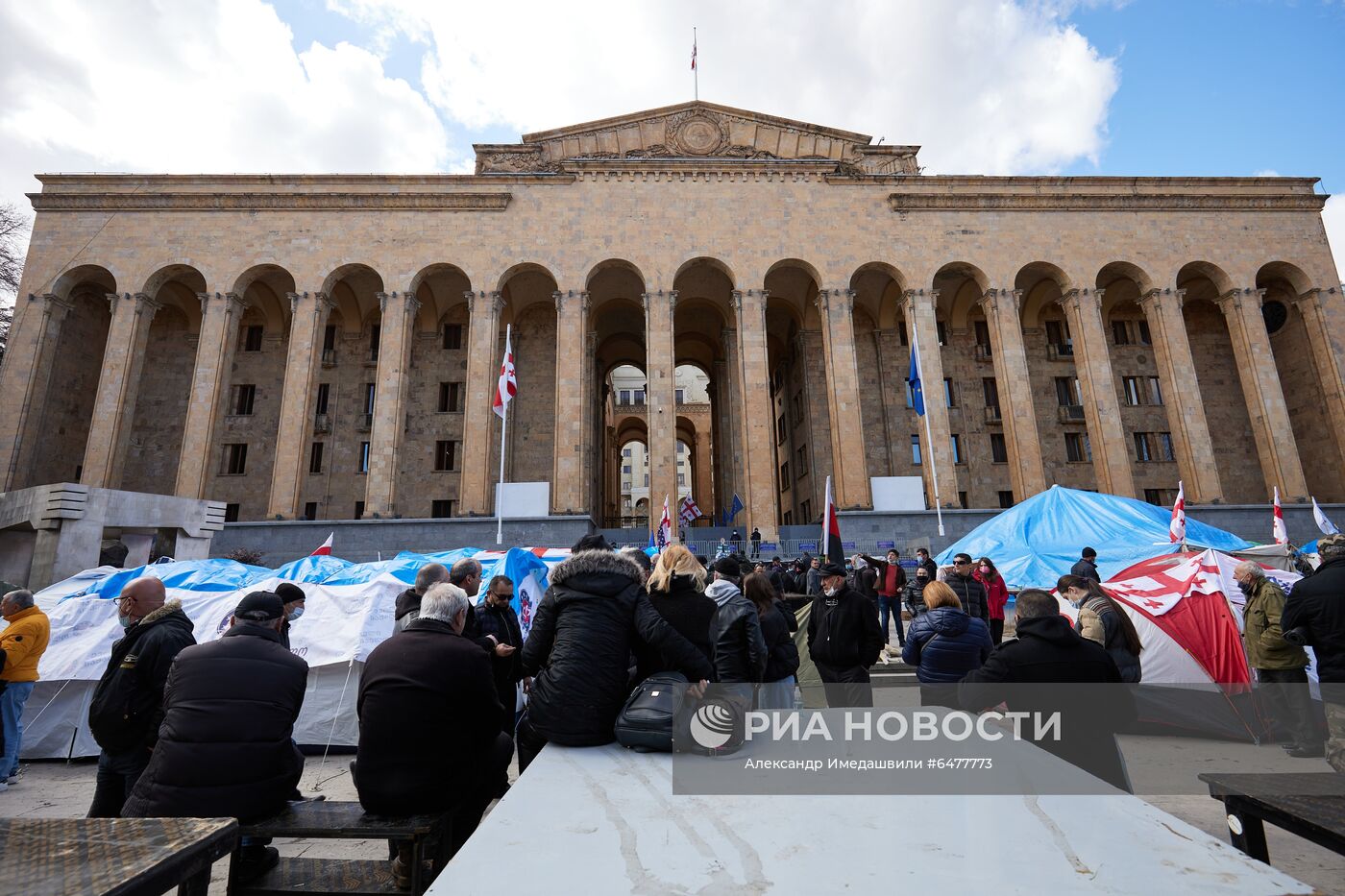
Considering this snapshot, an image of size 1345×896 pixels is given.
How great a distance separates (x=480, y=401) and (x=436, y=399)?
5785 millimetres

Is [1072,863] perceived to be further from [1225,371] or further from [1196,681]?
[1225,371]

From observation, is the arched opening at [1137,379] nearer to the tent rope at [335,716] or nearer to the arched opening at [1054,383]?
the arched opening at [1054,383]

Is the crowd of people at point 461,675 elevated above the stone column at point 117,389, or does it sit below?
below

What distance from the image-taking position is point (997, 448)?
28609 mm

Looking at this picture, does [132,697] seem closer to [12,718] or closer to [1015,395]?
[12,718]

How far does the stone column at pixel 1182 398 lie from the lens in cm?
2388

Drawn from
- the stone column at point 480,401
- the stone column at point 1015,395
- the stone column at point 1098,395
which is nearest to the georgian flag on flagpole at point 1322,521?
the stone column at point 1098,395

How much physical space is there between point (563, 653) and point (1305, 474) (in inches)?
1423

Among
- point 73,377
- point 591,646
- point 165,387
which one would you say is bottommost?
point 591,646

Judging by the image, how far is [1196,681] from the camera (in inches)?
296

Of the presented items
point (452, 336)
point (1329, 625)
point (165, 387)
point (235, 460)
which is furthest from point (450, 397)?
point (1329, 625)

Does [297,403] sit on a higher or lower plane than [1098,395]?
higher

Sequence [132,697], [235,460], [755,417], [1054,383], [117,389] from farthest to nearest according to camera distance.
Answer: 1. [1054,383]
2. [235,460]
3. [755,417]
4. [117,389]
5. [132,697]

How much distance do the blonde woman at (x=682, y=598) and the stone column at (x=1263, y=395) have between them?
96.4 ft
